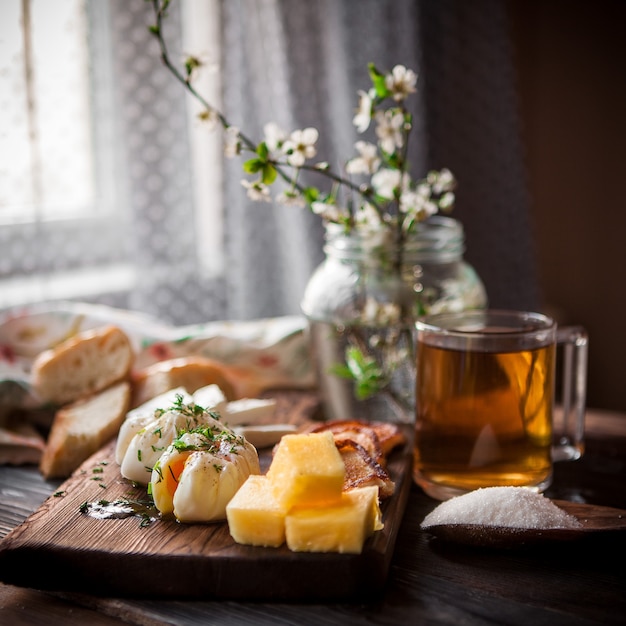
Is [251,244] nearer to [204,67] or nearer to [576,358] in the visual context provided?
[204,67]

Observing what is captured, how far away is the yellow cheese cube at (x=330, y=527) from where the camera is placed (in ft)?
2.41

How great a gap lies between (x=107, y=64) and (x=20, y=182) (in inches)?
16.0

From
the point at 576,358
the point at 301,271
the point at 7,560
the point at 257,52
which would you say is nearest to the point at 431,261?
the point at 576,358

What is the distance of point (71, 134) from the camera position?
184 centimetres

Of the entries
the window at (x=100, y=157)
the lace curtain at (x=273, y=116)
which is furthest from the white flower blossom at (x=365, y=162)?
the lace curtain at (x=273, y=116)

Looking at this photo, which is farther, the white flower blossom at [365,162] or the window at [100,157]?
the window at [100,157]

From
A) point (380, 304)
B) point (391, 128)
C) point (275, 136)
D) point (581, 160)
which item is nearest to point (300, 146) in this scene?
point (275, 136)

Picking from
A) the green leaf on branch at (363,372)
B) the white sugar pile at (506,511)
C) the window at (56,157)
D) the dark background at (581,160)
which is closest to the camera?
the white sugar pile at (506,511)

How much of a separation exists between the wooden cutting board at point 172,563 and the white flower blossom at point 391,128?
21.0 inches

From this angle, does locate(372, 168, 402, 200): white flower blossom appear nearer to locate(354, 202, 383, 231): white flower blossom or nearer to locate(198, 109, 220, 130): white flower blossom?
locate(354, 202, 383, 231): white flower blossom

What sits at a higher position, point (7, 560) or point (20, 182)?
point (20, 182)

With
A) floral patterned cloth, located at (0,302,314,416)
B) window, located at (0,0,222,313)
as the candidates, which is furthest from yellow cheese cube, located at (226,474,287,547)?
window, located at (0,0,222,313)

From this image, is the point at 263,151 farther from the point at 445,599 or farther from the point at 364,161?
the point at 445,599

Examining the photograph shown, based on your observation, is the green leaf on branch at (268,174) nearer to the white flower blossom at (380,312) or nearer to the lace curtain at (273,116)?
the white flower blossom at (380,312)
